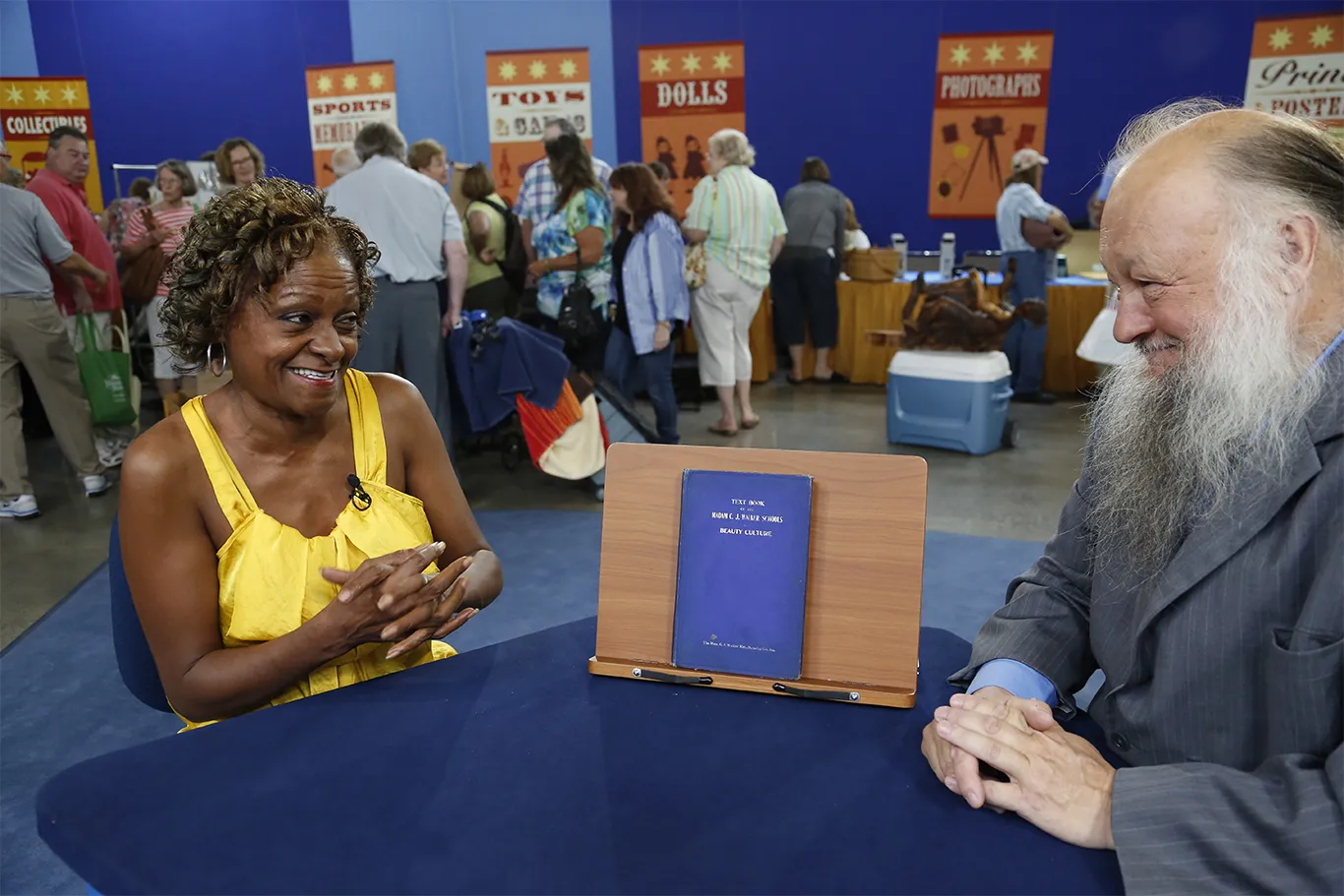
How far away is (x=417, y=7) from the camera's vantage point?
356 inches

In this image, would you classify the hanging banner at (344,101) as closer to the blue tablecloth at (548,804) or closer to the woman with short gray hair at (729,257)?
the woman with short gray hair at (729,257)

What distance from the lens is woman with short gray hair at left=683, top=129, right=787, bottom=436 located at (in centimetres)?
612

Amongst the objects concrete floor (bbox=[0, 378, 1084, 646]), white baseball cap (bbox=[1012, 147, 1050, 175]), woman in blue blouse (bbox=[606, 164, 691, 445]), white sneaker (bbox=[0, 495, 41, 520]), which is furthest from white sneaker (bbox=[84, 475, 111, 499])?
white baseball cap (bbox=[1012, 147, 1050, 175])

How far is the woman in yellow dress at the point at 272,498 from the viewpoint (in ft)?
4.71

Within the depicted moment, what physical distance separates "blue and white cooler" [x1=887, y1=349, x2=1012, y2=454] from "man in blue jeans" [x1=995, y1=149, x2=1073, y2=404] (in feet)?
3.56

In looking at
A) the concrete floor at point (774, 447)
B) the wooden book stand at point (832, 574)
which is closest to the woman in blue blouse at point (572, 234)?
the concrete floor at point (774, 447)

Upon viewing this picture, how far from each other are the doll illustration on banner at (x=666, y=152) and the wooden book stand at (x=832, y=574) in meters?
8.17

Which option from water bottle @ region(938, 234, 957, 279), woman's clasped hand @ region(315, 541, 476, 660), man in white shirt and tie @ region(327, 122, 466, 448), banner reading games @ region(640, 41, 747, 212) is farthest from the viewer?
banner reading games @ region(640, 41, 747, 212)

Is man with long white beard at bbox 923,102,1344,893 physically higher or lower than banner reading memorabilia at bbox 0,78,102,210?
lower

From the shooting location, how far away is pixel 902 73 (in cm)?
879

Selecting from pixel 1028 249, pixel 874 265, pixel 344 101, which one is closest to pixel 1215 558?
pixel 1028 249

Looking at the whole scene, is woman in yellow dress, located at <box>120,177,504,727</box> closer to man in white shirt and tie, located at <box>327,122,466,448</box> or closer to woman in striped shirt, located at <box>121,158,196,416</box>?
man in white shirt and tie, located at <box>327,122,466,448</box>

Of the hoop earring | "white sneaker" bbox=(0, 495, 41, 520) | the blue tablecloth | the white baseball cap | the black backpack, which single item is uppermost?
the white baseball cap

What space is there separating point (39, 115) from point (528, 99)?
447 cm
